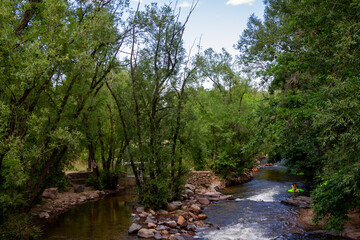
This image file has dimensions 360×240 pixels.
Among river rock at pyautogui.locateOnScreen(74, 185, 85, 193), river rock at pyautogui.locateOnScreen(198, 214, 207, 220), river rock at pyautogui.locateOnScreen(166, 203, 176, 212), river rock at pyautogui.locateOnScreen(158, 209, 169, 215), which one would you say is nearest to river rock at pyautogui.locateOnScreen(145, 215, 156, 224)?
river rock at pyautogui.locateOnScreen(158, 209, 169, 215)

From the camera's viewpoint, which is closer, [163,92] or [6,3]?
[6,3]

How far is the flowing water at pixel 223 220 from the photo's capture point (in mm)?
9859

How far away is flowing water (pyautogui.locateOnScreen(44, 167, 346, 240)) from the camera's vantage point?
9859 mm

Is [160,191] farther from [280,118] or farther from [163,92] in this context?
[280,118]

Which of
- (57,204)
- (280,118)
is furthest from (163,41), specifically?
(57,204)

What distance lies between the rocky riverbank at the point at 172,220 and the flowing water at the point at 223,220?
1.22ft

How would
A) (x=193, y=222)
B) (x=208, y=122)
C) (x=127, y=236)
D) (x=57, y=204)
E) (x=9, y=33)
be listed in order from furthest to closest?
(x=208, y=122)
(x=57, y=204)
(x=193, y=222)
(x=127, y=236)
(x=9, y=33)

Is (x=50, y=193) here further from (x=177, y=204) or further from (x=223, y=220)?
(x=223, y=220)

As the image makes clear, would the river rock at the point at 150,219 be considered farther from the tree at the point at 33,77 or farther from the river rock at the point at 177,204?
the tree at the point at 33,77

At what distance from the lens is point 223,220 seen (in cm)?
1186

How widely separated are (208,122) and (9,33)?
15.7 metres

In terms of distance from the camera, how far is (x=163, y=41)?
45.0ft

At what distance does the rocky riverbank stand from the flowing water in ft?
1.22

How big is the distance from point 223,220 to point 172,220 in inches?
87.1
